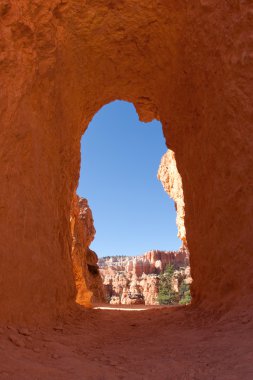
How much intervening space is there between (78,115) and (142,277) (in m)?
53.5

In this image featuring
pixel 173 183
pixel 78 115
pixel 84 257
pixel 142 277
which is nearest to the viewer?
pixel 78 115

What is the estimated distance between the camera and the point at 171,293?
36156mm

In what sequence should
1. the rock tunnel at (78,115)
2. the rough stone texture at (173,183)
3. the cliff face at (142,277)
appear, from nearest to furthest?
the rock tunnel at (78,115) → the rough stone texture at (173,183) → the cliff face at (142,277)

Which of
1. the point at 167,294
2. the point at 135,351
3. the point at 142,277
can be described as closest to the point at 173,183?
the point at 135,351

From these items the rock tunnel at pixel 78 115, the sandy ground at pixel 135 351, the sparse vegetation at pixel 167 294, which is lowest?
the sparse vegetation at pixel 167 294

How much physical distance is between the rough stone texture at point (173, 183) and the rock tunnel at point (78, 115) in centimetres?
1044

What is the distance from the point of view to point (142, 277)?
5797 centimetres

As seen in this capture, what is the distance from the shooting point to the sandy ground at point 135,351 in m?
2.40

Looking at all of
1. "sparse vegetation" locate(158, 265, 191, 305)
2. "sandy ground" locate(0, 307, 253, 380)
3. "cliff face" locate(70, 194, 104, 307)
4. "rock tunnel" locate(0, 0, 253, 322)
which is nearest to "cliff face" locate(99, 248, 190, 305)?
"sparse vegetation" locate(158, 265, 191, 305)

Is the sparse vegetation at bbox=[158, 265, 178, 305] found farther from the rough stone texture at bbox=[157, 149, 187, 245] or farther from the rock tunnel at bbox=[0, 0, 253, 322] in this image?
the rock tunnel at bbox=[0, 0, 253, 322]

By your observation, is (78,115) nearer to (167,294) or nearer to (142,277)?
(167,294)

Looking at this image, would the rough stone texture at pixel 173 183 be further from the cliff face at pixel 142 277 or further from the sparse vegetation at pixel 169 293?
the sparse vegetation at pixel 169 293

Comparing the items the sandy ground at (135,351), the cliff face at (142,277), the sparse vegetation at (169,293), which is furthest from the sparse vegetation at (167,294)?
the sandy ground at (135,351)

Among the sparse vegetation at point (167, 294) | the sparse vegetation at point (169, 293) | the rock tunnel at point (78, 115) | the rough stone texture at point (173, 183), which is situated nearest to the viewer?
the rock tunnel at point (78, 115)
